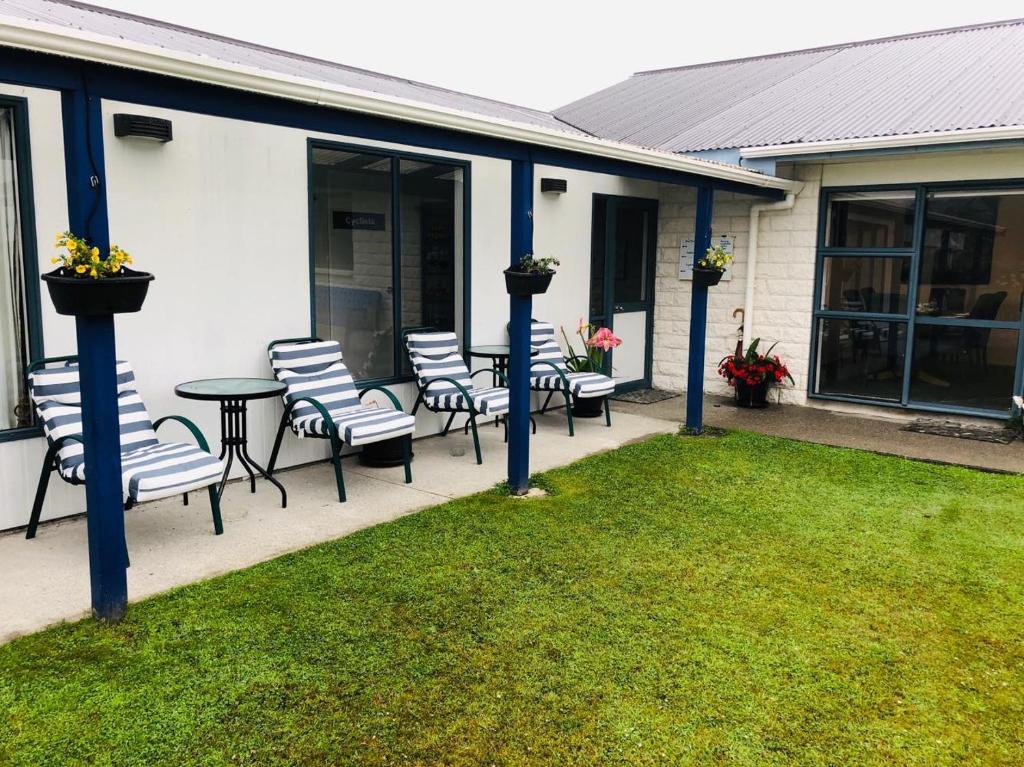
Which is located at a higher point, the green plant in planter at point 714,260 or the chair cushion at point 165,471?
the green plant in planter at point 714,260

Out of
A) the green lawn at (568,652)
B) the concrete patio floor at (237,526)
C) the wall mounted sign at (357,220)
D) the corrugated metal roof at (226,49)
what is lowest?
the green lawn at (568,652)

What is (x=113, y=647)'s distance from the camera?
10.3 ft

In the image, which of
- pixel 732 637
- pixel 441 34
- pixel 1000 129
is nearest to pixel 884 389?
pixel 1000 129

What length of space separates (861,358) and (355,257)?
4.92m

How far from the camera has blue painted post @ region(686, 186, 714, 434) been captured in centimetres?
679

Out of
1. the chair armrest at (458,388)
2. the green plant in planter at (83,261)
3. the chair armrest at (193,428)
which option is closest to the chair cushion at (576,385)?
the chair armrest at (458,388)

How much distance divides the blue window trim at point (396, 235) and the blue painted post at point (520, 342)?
1.40m

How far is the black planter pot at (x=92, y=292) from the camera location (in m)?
2.96

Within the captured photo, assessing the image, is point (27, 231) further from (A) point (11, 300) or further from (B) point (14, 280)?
(A) point (11, 300)

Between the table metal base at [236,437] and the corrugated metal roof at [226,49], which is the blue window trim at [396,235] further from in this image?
the table metal base at [236,437]

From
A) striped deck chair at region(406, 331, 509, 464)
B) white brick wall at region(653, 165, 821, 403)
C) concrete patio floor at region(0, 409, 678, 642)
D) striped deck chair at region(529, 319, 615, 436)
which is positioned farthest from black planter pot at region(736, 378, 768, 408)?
striped deck chair at region(406, 331, 509, 464)

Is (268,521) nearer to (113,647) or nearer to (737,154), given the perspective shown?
(113,647)

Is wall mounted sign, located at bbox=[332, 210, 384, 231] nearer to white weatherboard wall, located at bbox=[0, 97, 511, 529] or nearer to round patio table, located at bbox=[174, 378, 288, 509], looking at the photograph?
white weatherboard wall, located at bbox=[0, 97, 511, 529]

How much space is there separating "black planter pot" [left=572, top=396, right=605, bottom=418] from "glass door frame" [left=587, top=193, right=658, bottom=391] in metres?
0.80
